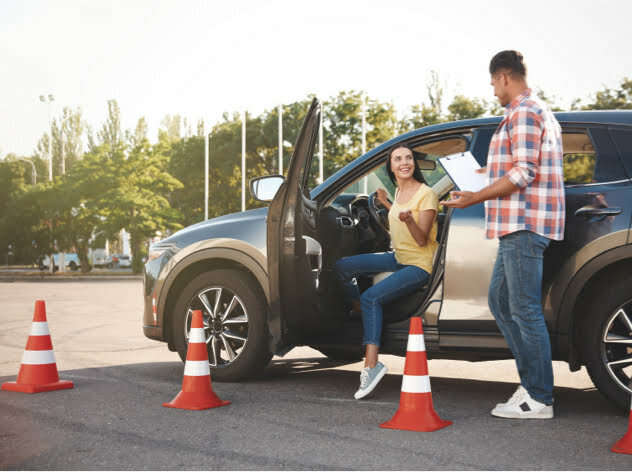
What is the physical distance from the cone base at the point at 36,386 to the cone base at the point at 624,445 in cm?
374

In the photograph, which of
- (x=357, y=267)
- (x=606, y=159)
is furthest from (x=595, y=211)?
(x=357, y=267)

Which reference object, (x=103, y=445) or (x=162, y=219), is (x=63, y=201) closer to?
(x=162, y=219)

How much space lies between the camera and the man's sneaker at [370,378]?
500cm

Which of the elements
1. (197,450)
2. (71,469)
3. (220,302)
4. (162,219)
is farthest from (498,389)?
(162,219)

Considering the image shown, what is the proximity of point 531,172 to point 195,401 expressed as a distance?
8.15 ft

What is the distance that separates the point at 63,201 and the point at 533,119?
123 ft

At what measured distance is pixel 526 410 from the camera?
14.7ft

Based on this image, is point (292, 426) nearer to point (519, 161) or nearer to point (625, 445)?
point (625, 445)

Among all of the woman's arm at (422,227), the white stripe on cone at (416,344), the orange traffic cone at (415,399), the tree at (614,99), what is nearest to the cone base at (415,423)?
the orange traffic cone at (415,399)

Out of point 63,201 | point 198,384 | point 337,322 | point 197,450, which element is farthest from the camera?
point 63,201

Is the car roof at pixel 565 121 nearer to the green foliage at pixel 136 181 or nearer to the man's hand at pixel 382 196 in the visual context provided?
the man's hand at pixel 382 196

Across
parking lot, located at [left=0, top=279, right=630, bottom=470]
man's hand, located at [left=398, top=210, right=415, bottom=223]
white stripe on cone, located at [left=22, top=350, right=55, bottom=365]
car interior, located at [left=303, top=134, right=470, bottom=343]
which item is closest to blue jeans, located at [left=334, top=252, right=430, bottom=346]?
car interior, located at [left=303, top=134, right=470, bottom=343]

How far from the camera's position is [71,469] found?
3.38 meters

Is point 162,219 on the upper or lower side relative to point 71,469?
Answer: upper
